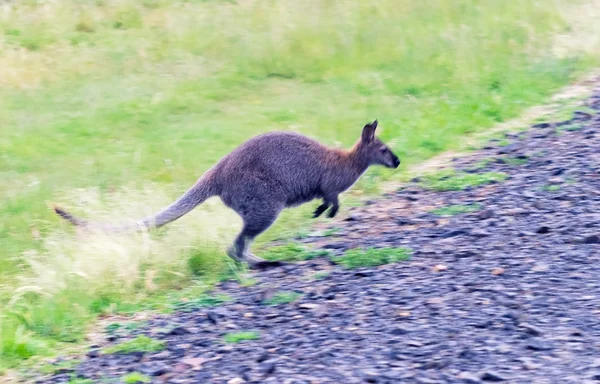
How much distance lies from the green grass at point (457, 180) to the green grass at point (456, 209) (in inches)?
22.2

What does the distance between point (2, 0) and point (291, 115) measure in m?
6.20

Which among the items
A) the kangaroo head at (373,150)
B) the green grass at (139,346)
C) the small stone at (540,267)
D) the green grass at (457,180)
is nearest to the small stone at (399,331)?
the small stone at (540,267)

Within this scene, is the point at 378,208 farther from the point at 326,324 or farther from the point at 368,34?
the point at 368,34

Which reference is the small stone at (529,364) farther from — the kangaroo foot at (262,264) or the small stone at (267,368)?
the kangaroo foot at (262,264)

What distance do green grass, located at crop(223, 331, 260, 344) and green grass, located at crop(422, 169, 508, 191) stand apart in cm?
Answer: 310

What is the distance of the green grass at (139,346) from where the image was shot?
15.8 ft

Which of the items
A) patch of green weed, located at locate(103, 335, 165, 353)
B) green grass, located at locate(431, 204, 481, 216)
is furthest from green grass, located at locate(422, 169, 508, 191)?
patch of green weed, located at locate(103, 335, 165, 353)

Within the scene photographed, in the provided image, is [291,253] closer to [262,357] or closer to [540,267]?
[540,267]

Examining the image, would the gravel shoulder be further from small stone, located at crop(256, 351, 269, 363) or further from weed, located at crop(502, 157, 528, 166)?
weed, located at crop(502, 157, 528, 166)

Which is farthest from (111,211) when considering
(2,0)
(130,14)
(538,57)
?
(2,0)

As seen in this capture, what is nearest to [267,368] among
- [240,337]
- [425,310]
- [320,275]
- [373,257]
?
[240,337]

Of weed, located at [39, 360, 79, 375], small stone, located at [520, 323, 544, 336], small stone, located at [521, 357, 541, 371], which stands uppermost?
small stone, located at [520, 323, 544, 336]

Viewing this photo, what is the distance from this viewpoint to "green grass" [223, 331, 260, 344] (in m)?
4.77

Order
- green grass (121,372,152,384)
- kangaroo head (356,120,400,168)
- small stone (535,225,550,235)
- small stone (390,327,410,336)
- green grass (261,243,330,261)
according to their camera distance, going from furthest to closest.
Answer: kangaroo head (356,120,400,168), green grass (261,243,330,261), small stone (535,225,550,235), small stone (390,327,410,336), green grass (121,372,152,384)
